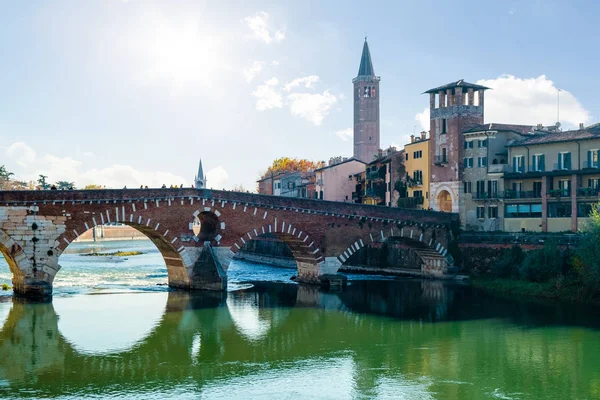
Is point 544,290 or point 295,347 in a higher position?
point 544,290

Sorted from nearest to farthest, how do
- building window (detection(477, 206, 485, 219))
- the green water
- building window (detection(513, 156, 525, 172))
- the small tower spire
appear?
the green water → building window (detection(513, 156, 525, 172)) → building window (detection(477, 206, 485, 219)) → the small tower spire

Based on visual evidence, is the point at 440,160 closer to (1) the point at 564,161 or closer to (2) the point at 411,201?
(2) the point at 411,201

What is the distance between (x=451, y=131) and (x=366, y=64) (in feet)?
194

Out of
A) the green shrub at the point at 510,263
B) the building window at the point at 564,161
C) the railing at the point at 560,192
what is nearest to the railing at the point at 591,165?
the building window at the point at 564,161

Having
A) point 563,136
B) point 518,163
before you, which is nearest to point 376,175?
point 518,163

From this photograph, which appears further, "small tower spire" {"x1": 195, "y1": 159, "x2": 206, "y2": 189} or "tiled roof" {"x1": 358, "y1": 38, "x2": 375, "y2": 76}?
"small tower spire" {"x1": 195, "y1": 159, "x2": 206, "y2": 189}

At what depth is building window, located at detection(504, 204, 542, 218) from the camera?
5431 centimetres

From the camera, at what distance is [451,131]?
5919 cm

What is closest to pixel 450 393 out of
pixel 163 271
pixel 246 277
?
pixel 246 277

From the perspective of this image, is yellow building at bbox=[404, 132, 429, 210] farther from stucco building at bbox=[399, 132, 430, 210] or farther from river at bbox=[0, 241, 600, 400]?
river at bbox=[0, 241, 600, 400]

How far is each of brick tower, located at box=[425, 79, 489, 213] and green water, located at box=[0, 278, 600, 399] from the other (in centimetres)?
1536

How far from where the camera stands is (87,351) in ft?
98.4

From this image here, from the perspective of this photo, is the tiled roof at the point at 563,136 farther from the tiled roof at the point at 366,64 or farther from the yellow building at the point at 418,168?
the tiled roof at the point at 366,64

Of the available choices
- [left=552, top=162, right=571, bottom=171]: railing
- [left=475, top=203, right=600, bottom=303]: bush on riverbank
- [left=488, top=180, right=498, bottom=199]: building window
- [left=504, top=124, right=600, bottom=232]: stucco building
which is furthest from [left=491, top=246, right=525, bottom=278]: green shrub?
[left=552, top=162, right=571, bottom=171]: railing
